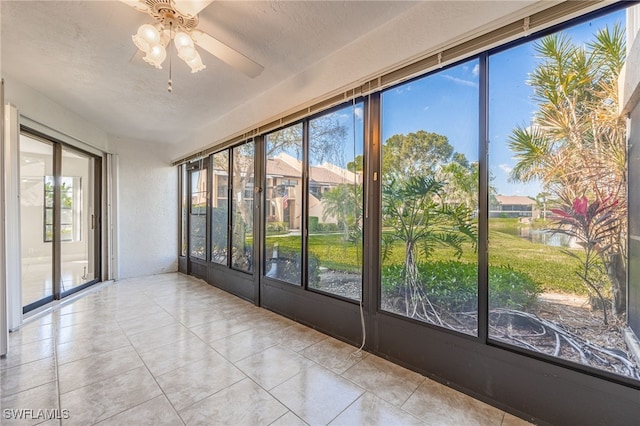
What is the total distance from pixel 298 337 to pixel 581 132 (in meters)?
2.57

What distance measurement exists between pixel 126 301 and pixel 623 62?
5.15m

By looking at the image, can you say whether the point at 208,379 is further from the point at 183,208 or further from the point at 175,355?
the point at 183,208

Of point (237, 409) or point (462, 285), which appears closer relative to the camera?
point (237, 409)

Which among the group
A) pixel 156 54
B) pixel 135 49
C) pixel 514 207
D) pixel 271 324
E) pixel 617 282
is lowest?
pixel 271 324

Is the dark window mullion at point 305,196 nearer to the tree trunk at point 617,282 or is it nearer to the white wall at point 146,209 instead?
the tree trunk at point 617,282

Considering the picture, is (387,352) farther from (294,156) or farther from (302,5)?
(302,5)

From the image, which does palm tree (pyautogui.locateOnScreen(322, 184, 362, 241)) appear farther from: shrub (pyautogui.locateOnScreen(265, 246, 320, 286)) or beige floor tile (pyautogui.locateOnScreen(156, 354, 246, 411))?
beige floor tile (pyautogui.locateOnScreen(156, 354, 246, 411))

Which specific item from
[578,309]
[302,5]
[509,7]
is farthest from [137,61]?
[578,309]

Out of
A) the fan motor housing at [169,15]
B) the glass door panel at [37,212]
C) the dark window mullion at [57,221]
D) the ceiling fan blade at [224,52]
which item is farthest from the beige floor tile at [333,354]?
the glass door panel at [37,212]

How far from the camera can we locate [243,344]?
2.43 m

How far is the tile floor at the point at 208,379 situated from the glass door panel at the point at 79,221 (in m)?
1.68

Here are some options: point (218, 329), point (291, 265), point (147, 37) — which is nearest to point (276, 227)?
point (291, 265)

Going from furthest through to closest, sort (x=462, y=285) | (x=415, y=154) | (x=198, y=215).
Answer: (x=198, y=215) → (x=415, y=154) → (x=462, y=285)

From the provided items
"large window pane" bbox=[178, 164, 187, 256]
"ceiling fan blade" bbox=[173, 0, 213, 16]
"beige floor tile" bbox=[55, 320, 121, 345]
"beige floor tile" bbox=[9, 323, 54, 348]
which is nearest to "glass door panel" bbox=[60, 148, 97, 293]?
"large window pane" bbox=[178, 164, 187, 256]
